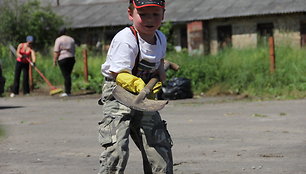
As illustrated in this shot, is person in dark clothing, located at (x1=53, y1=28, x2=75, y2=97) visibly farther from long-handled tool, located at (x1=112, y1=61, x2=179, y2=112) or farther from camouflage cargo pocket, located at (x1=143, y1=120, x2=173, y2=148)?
long-handled tool, located at (x1=112, y1=61, x2=179, y2=112)

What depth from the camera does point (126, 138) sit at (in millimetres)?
4441

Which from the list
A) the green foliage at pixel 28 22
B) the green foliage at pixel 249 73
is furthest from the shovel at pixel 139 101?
the green foliage at pixel 28 22

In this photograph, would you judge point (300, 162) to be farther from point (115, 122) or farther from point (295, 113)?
point (295, 113)

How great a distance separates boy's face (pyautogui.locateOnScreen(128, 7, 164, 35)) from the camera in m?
4.45

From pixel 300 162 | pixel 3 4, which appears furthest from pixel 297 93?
pixel 3 4

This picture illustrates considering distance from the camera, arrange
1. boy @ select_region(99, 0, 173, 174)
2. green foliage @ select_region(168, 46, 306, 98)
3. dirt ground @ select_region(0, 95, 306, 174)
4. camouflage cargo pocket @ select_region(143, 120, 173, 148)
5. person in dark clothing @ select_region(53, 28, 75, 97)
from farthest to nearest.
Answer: person in dark clothing @ select_region(53, 28, 75, 97) < green foliage @ select_region(168, 46, 306, 98) < dirt ground @ select_region(0, 95, 306, 174) < camouflage cargo pocket @ select_region(143, 120, 173, 148) < boy @ select_region(99, 0, 173, 174)

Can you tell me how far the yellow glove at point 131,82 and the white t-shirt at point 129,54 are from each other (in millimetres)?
57

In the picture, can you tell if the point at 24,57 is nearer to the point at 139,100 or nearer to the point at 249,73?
the point at 249,73

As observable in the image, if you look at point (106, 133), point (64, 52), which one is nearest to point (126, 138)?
point (106, 133)

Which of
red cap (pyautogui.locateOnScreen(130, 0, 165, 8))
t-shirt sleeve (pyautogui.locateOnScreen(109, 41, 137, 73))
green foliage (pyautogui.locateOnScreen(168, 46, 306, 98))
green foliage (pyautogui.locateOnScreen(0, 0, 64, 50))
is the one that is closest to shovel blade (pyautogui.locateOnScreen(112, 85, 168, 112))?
t-shirt sleeve (pyautogui.locateOnScreen(109, 41, 137, 73))

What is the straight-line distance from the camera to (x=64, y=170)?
6.45m

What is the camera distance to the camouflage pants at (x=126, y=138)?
440cm

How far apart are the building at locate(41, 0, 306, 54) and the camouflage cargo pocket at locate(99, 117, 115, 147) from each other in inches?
1170

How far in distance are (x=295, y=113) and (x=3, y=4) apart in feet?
83.8
